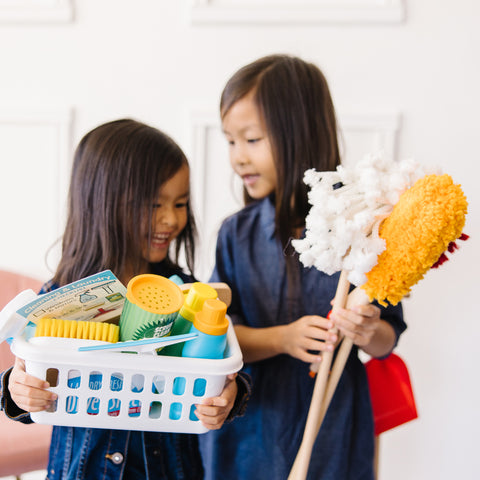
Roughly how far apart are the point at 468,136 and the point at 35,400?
3.02 feet

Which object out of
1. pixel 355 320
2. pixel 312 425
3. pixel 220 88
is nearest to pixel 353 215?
pixel 355 320

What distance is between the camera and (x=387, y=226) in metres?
0.51

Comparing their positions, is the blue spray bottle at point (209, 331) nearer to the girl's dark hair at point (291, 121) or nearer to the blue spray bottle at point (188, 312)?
the blue spray bottle at point (188, 312)

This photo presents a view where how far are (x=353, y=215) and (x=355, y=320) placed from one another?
0.14 m

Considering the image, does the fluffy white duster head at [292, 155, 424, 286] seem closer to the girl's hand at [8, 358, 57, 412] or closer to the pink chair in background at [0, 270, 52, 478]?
the girl's hand at [8, 358, 57, 412]

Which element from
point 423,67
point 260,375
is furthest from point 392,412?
point 423,67

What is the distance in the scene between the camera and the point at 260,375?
724 mm

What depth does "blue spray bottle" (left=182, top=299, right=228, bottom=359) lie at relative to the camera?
18.1 inches

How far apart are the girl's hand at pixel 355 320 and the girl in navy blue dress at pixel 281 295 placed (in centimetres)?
7

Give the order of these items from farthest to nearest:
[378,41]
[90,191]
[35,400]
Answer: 1. [378,41]
2. [90,191]
3. [35,400]

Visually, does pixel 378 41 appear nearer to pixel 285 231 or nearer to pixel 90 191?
pixel 285 231

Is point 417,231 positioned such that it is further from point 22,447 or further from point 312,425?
point 22,447

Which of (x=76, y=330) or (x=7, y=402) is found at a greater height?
(x=76, y=330)

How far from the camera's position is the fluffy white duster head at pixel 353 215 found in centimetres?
50
